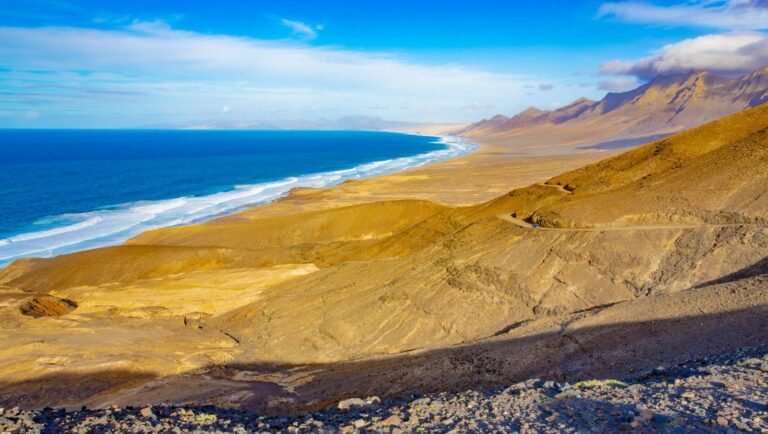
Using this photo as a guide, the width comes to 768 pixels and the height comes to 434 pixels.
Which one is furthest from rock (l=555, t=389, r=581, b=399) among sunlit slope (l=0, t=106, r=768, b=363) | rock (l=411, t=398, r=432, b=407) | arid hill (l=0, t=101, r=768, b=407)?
sunlit slope (l=0, t=106, r=768, b=363)

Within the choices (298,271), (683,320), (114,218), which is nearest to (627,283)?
(683,320)

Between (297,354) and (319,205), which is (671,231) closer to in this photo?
(297,354)

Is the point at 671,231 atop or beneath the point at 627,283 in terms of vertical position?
atop

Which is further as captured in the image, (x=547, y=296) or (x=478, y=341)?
(x=547, y=296)

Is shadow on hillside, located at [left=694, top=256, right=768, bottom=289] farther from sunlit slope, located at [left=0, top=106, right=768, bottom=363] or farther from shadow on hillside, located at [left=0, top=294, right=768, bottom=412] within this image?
shadow on hillside, located at [left=0, top=294, right=768, bottom=412]

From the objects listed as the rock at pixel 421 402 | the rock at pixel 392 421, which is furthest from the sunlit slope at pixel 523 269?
the rock at pixel 392 421

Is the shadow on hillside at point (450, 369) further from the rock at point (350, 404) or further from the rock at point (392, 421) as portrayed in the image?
the rock at point (392, 421)
